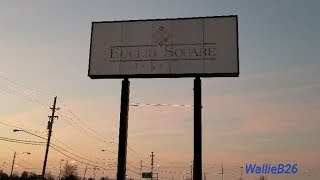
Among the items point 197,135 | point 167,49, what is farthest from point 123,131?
point 167,49

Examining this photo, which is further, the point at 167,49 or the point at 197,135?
the point at 167,49

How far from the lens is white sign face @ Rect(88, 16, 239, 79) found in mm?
20250

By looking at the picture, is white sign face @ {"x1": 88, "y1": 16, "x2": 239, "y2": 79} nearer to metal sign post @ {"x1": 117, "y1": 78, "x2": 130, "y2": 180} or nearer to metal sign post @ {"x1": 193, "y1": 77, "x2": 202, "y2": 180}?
metal sign post @ {"x1": 117, "y1": 78, "x2": 130, "y2": 180}

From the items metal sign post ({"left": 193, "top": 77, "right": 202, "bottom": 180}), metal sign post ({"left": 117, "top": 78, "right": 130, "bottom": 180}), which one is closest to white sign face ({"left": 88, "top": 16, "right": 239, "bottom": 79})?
metal sign post ({"left": 117, "top": 78, "right": 130, "bottom": 180})

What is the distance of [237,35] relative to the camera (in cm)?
2041

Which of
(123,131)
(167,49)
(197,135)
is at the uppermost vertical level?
(167,49)

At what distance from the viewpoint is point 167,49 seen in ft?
67.8

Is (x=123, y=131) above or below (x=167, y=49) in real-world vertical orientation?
below

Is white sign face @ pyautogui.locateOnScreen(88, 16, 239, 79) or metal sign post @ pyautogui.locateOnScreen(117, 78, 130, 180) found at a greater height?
white sign face @ pyautogui.locateOnScreen(88, 16, 239, 79)

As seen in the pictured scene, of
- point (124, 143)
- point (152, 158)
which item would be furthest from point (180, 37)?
point (152, 158)

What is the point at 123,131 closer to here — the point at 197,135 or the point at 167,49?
the point at 197,135

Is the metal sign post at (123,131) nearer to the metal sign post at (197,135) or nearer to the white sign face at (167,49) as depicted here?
the white sign face at (167,49)

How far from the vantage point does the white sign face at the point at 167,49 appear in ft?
66.4

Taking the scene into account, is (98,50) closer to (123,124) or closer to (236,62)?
(123,124)
